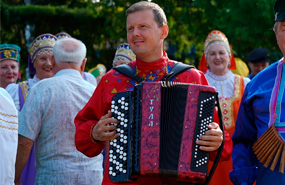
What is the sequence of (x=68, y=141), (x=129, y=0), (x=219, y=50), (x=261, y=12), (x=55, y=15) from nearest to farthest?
(x=68, y=141) < (x=219, y=50) < (x=129, y=0) < (x=261, y=12) < (x=55, y=15)

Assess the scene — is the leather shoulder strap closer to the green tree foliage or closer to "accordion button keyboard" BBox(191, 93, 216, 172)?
"accordion button keyboard" BBox(191, 93, 216, 172)

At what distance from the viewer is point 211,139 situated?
3.03m

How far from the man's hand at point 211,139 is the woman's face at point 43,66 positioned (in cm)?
360

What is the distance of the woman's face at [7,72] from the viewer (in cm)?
661

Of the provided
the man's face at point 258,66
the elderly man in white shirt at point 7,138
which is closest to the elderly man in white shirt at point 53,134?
the elderly man in white shirt at point 7,138

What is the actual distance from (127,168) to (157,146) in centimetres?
23

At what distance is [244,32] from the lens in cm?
904

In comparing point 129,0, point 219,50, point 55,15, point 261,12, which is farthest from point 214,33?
point 55,15

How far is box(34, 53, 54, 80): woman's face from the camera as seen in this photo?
6.29m

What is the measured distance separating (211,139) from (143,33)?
887 mm

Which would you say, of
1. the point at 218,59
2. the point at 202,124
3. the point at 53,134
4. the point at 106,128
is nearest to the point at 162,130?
the point at 202,124

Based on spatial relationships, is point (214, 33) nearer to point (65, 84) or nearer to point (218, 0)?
point (65, 84)

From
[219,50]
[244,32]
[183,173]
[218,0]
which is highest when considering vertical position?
[218,0]

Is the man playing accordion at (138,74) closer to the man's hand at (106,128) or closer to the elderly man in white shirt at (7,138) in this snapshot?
the man's hand at (106,128)
